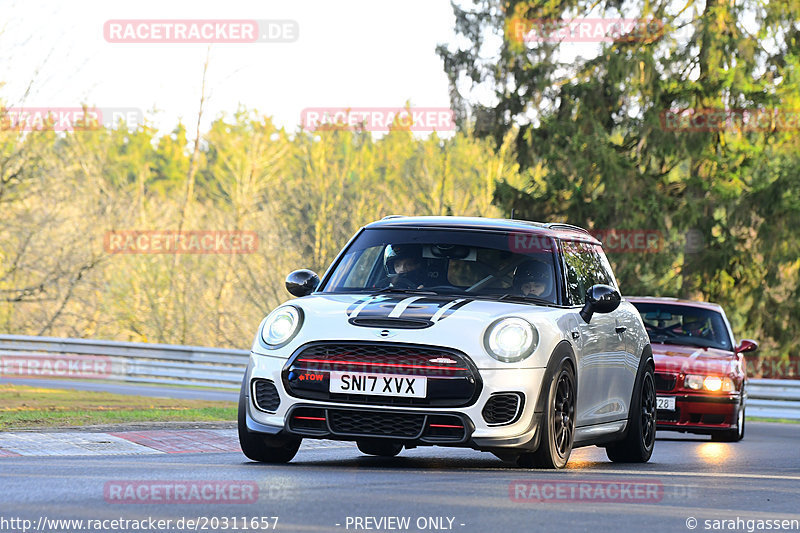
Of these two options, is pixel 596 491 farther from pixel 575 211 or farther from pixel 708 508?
pixel 575 211

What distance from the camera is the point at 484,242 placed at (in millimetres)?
10047

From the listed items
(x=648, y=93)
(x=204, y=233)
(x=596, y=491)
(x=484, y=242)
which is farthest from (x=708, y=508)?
(x=204, y=233)

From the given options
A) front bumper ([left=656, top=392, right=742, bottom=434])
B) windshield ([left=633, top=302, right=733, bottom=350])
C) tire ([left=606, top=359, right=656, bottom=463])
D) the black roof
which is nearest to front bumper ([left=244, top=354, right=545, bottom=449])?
the black roof

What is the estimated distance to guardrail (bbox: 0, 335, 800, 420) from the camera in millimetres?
30031

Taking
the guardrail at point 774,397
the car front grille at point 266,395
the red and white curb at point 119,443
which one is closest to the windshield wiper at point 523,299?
the car front grille at point 266,395

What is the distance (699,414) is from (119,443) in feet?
23.6

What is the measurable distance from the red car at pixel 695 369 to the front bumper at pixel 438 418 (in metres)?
6.83

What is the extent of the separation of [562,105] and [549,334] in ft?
80.5

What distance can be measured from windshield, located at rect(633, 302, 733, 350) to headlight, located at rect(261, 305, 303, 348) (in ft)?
26.4

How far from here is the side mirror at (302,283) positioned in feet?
33.0

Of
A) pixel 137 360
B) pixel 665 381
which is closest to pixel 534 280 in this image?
pixel 665 381

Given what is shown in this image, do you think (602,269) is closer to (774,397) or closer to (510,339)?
(510,339)

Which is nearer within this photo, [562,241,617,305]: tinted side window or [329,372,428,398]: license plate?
[329,372,428,398]: license plate

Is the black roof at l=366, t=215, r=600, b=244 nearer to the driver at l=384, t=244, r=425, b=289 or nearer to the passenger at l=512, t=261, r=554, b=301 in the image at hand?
the driver at l=384, t=244, r=425, b=289
